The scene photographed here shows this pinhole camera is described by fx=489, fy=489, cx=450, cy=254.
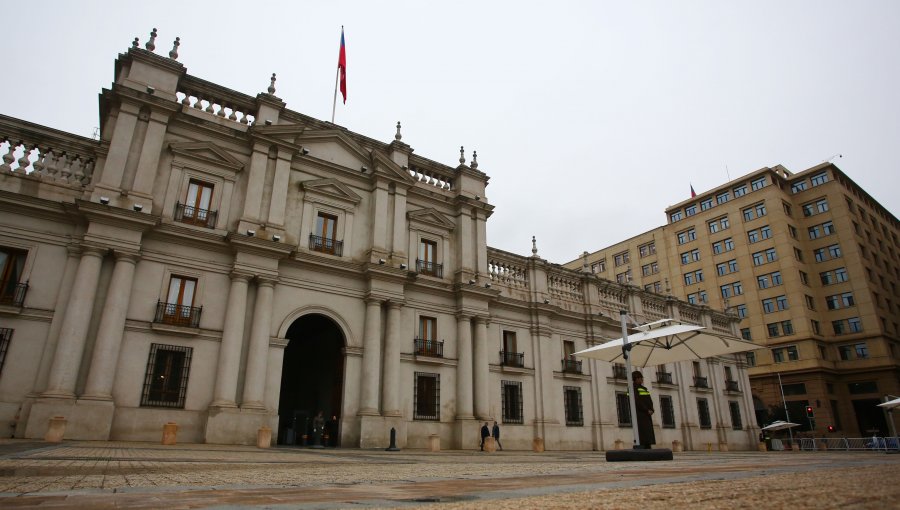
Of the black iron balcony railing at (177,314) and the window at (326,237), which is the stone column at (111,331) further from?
the window at (326,237)

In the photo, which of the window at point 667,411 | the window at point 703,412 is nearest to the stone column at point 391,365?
the window at point 667,411

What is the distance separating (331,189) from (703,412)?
2841 centimetres

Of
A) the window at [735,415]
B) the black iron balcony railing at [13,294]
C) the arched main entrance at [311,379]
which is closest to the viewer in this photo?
the black iron balcony railing at [13,294]

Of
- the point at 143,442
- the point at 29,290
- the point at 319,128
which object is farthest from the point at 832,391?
the point at 29,290

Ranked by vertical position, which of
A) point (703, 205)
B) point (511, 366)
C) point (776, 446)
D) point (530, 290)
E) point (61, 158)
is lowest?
point (776, 446)

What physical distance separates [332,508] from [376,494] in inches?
39.0

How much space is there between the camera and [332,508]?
8.43 feet

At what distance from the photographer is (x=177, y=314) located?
17109 mm

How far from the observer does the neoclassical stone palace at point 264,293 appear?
15469mm

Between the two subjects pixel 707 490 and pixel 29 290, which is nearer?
pixel 707 490

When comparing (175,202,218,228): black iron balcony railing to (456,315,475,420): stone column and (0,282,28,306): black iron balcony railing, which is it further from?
(456,315,475,420): stone column

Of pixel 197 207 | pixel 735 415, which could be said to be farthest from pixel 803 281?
pixel 197 207

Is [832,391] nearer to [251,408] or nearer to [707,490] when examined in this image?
[251,408]

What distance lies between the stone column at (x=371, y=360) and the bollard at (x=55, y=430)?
9.29 metres
